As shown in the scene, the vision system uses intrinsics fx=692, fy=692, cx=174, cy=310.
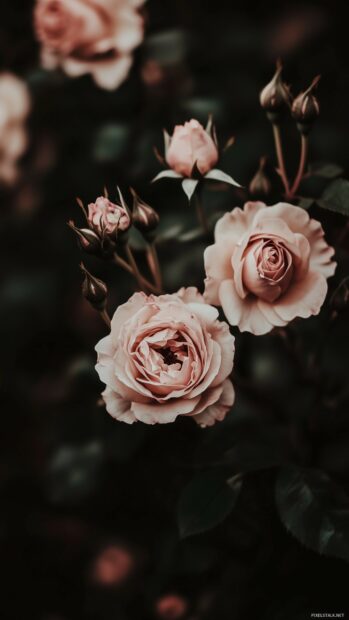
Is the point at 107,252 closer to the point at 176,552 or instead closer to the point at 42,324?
the point at 176,552

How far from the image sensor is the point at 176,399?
738 millimetres

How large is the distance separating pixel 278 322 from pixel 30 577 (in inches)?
37.1

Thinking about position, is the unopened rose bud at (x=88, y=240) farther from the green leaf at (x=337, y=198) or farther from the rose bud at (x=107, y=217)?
the green leaf at (x=337, y=198)

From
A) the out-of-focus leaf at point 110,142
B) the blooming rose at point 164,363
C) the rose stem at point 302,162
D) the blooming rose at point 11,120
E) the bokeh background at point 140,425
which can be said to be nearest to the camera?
the blooming rose at point 164,363

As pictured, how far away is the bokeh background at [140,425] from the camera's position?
3.44ft

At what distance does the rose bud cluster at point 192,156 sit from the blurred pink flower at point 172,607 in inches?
27.9

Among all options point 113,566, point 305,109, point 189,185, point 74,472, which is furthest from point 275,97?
point 113,566

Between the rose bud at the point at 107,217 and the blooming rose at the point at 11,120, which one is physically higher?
the rose bud at the point at 107,217

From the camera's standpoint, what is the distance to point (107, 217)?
77 centimetres

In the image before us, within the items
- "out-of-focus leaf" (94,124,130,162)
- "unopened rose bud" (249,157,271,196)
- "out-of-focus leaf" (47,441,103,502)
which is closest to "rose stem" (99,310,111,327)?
"unopened rose bud" (249,157,271,196)

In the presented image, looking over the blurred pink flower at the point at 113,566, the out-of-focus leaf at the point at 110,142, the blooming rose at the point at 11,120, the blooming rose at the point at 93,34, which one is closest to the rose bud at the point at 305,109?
the blooming rose at the point at 93,34

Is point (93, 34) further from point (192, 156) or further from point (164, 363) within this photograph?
point (164, 363)

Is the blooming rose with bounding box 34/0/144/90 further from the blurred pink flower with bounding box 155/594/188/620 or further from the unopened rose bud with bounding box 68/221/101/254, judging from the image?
the blurred pink flower with bounding box 155/594/188/620

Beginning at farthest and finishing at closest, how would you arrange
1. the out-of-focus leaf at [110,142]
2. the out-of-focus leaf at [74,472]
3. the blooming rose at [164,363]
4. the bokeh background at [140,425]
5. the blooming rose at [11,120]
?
the blooming rose at [11,120] < the out-of-focus leaf at [110,142] < the out-of-focus leaf at [74,472] < the bokeh background at [140,425] < the blooming rose at [164,363]
